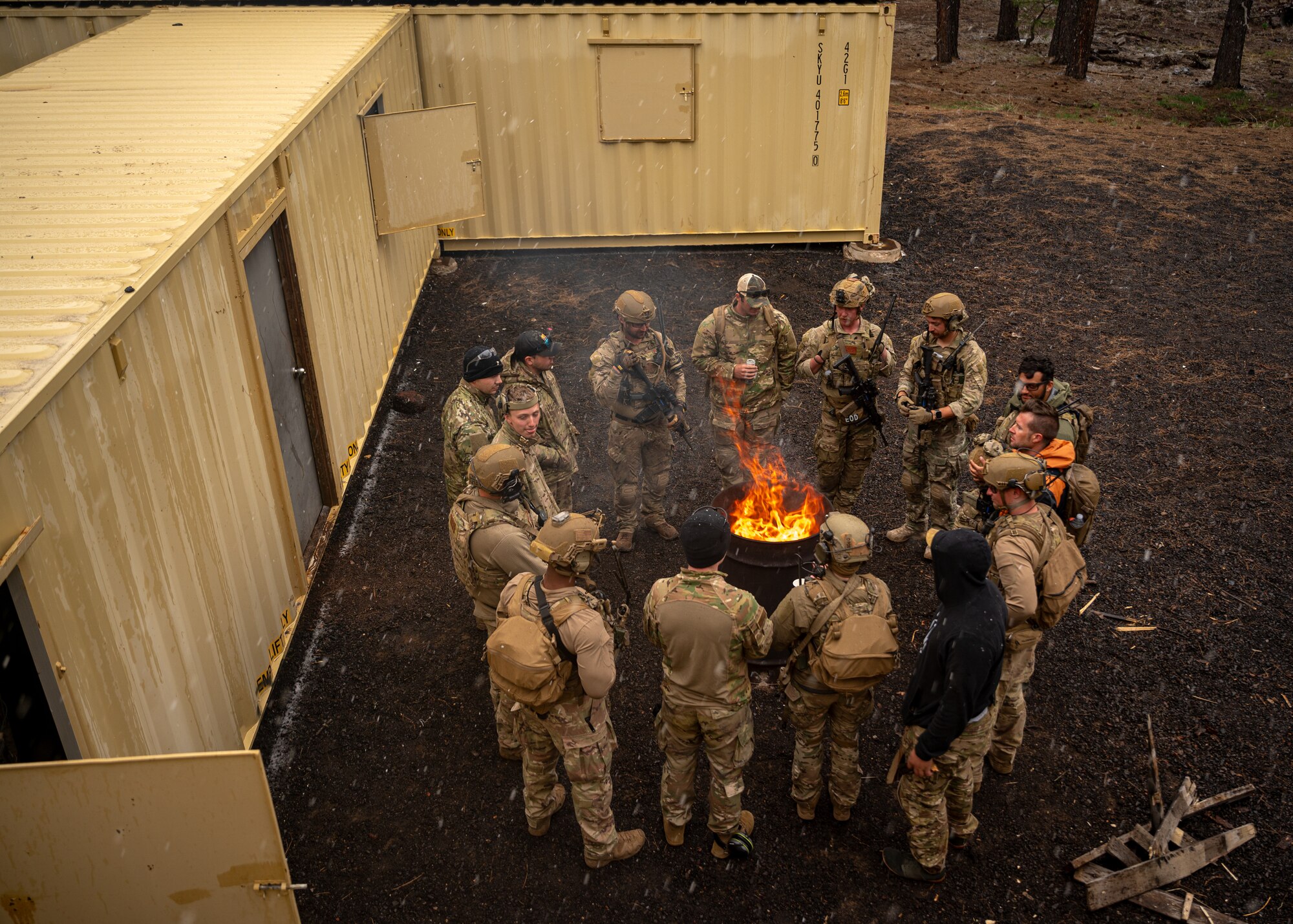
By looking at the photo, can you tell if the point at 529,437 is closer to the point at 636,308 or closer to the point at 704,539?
the point at 636,308

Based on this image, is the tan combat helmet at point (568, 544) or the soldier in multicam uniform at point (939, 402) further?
the soldier in multicam uniform at point (939, 402)

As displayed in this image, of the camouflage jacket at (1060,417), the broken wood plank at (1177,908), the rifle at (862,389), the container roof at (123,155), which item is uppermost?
the container roof at (123,155)

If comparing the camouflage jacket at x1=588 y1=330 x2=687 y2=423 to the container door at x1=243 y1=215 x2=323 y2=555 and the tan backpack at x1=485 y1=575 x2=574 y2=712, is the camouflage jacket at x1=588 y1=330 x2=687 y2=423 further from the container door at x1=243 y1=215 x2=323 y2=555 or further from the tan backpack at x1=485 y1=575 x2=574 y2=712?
the tan backpack at x1=485 y1=575 x2=574 y2=712

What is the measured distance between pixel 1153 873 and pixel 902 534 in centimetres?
320

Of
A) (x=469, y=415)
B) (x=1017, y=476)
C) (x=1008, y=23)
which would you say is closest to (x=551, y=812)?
(x=469, y=415)

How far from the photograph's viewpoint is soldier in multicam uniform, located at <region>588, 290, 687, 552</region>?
7.29 m

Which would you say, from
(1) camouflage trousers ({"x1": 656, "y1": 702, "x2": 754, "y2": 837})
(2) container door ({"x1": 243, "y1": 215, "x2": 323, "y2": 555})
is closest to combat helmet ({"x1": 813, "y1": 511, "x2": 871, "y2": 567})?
(1) camouflage trousers ({"x1": 656, "y1": 702, "x2": 754, "y2": 837})

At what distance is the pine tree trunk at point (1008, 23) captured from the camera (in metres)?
25.4

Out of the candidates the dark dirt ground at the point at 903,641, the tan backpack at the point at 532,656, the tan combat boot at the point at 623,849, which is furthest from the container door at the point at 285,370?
the tan combat boot at the point at 623,849

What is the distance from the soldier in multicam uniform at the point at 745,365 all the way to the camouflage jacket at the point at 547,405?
1334 millimetres

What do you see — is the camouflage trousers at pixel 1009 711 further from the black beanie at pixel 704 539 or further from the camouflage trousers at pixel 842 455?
the camouflage trousers at pixel 842 455

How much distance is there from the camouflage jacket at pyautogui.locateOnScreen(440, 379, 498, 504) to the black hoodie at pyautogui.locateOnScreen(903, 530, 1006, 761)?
2.99 m

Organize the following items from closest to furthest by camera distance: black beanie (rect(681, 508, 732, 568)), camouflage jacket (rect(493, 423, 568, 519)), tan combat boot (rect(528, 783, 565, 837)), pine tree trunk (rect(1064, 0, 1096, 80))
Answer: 1. black beanie (rect(681, 508, 732, 568))
2. tan combat boot (rect(528, 783, 565, 837))
3. camouflage jacket (rect(493, 423, 568, 519))
4. pine tree trunk (rect(1064, 0, 1096, 80))

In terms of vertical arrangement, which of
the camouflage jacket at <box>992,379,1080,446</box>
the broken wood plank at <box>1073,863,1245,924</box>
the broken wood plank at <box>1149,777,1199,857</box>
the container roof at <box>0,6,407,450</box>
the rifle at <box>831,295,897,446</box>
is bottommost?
the broken wood plank at <box>1073,863,1245,924</box>
